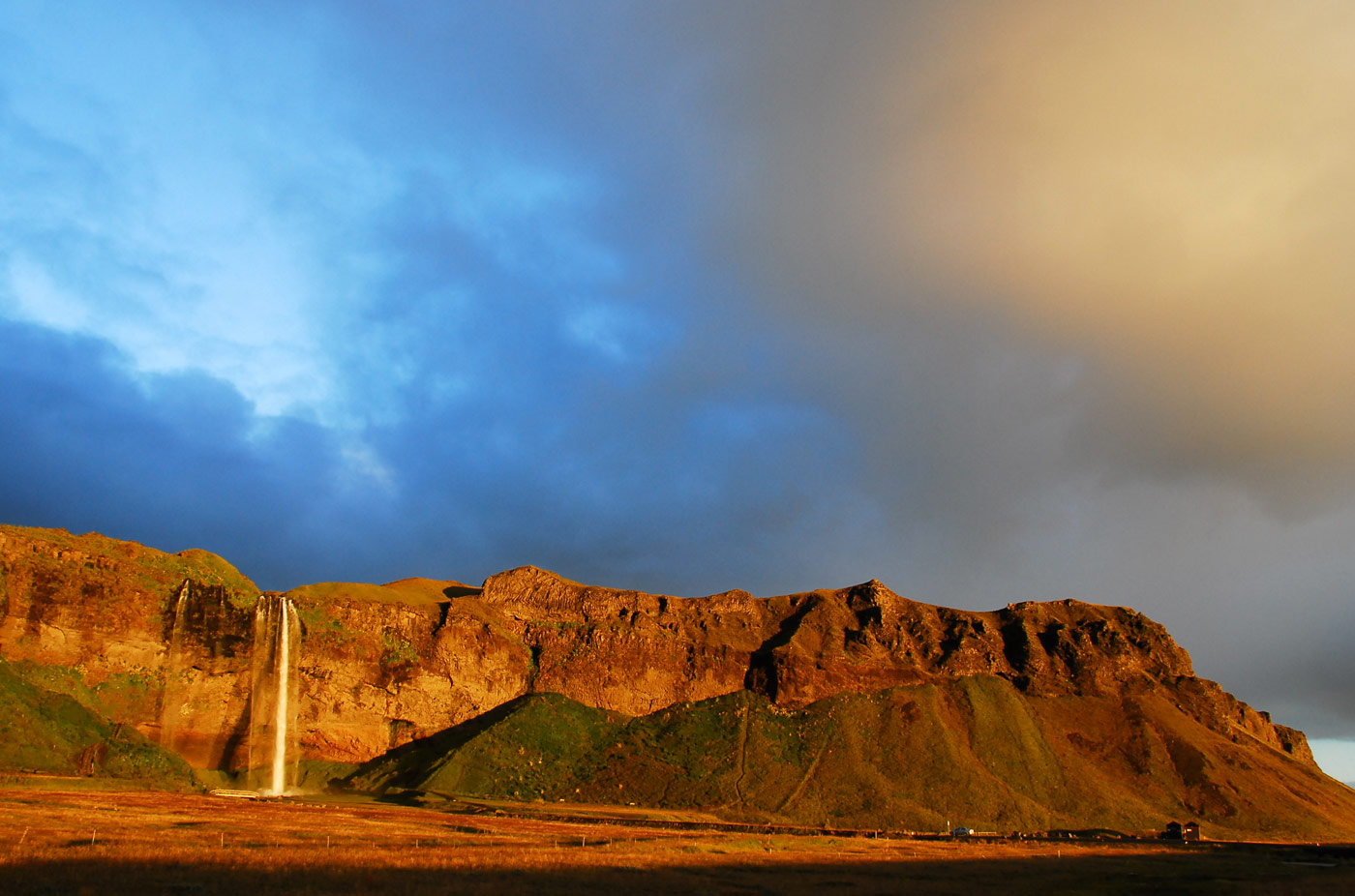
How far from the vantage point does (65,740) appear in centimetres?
8288

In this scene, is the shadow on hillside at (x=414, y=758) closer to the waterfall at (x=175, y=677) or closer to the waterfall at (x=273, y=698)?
the waterfall at (x=273, y=698)

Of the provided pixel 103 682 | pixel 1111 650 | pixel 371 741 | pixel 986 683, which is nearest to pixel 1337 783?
pixel 1111 650

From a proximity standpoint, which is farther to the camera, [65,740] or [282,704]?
[282,704]

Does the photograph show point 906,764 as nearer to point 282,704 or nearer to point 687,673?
point 687,673

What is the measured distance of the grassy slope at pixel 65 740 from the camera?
79.1m

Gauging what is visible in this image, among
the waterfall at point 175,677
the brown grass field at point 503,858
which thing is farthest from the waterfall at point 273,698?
the brown grass field at point 503,858

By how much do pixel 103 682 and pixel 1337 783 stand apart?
164m

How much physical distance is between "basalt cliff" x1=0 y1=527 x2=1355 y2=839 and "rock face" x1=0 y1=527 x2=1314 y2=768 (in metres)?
0.27

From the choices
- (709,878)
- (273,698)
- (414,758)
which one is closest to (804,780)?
(414,758)

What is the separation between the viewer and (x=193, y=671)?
9919 centimetres

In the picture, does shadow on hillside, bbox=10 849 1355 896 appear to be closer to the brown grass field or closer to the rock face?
the brown grass field

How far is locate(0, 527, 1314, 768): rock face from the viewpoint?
309ft

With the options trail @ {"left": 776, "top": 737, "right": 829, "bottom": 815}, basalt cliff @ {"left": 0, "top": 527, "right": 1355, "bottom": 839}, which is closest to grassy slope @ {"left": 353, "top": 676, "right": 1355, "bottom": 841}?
trail @ {"left": 776, "top": 737, "right": 829, "bottom": 815}

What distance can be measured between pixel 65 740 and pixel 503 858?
216 feet
